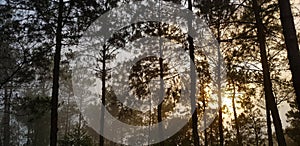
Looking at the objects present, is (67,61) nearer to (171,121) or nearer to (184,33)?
(184,33)

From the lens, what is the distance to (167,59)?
765 inches

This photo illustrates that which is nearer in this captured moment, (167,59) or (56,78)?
(56,78)

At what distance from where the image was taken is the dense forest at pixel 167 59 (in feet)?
38.6

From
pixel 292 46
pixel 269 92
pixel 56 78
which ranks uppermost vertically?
pixel 56 78

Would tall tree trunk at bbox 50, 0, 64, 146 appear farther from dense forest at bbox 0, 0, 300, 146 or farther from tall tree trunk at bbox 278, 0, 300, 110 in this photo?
tall tree trunk at bbox 278, 0, 300, 110

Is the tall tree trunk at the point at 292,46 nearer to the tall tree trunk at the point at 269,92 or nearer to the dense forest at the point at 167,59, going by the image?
the dense forest at the point at 167,59

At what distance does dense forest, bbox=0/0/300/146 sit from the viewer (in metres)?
11.8

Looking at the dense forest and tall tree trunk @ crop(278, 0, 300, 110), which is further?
the dense forest

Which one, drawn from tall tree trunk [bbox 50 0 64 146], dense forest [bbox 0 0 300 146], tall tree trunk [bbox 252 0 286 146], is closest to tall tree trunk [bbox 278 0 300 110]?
dense forest [bbox 0 0 300 146]

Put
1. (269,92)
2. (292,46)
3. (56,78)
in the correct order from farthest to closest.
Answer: (56,78), (269,92), (292,46)

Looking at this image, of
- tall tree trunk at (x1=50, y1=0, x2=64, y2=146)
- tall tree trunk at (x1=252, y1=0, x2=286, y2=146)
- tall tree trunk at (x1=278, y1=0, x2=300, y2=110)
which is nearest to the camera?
tall tree trunk at (x1=278, y1=0, x2=300, y2=110)

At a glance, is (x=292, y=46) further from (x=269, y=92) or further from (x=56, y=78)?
(x=56, y=78)

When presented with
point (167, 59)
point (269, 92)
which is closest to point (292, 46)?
point (269, 92)

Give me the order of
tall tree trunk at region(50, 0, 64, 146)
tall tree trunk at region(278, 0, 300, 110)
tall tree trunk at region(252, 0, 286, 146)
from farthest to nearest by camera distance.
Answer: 1. tall tree trunk at region(50, 0, 64, 146)
2. tall tree trunk at region(252, 0, 286, 146)
3. tall tree trunk at region(278, 0, 300, 110)
